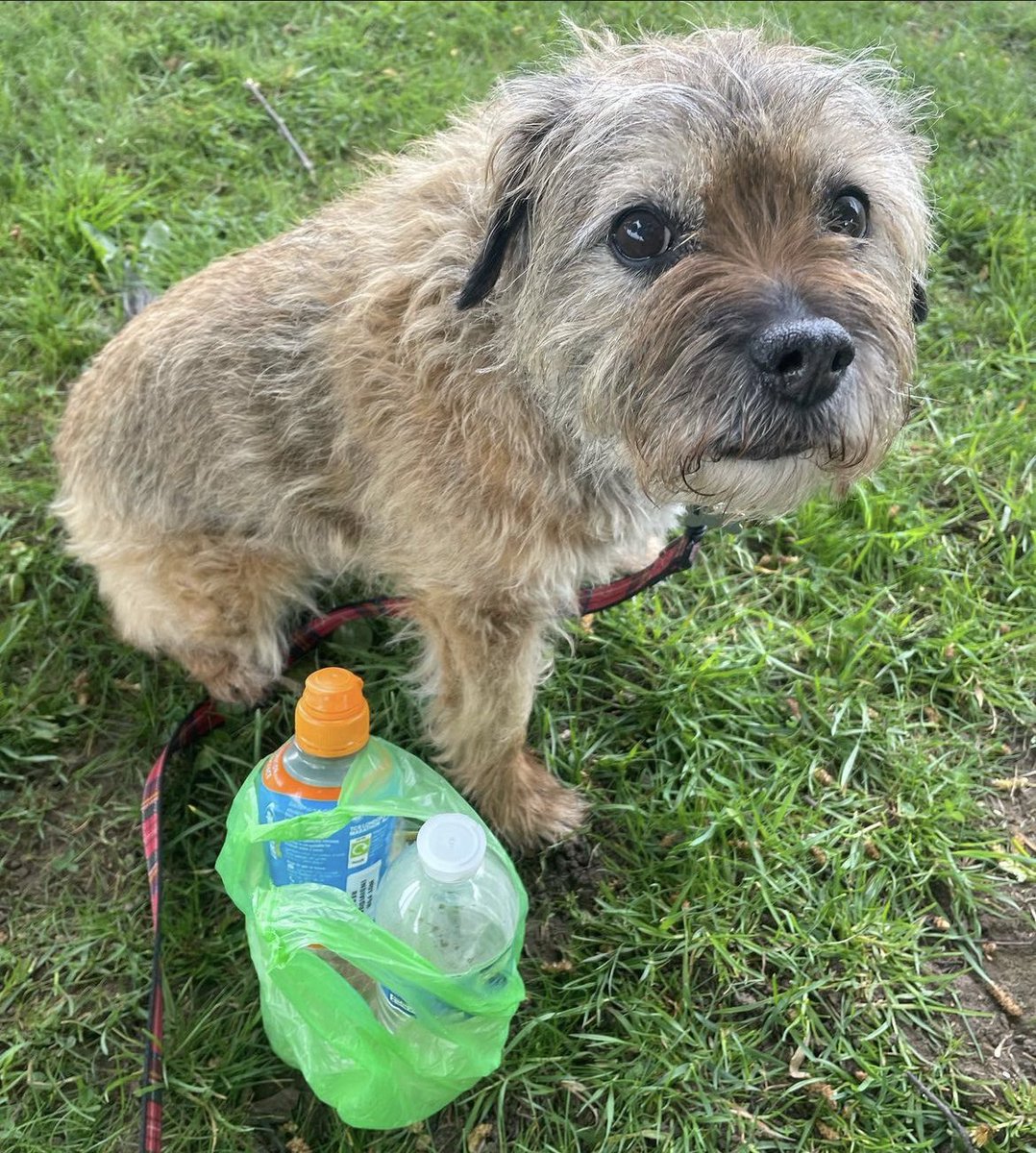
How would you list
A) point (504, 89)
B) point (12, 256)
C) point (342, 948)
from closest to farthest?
point (342, 948)
point (504, 89)
point (12, 256)

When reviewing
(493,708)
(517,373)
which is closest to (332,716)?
(493,708)

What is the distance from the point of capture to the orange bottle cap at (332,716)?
7.16ft

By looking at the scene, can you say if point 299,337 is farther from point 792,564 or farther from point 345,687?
point 792,564

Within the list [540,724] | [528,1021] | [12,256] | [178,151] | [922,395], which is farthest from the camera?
[178,151]

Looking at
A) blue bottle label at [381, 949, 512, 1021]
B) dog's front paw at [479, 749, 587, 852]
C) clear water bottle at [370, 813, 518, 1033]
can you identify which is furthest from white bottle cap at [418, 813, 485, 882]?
dog's front paw at [479, 749, 587, 852]

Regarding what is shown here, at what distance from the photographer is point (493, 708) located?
109 inches

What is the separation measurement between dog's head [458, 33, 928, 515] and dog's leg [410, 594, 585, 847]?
65cm

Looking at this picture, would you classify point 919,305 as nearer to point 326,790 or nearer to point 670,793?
point 670,793

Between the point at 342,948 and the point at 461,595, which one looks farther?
the point at 461,595

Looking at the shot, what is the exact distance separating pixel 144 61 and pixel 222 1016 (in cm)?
494

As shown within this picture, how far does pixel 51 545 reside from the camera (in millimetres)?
3588

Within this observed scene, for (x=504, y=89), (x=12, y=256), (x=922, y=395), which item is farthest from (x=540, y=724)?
(x=12, y=256)

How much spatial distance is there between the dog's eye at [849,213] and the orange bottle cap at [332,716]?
151 cm

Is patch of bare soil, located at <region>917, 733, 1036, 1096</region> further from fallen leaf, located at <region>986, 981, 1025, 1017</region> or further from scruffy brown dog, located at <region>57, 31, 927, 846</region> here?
scruffy brown dog, located at <region>57, 31, 927, 846</region>
